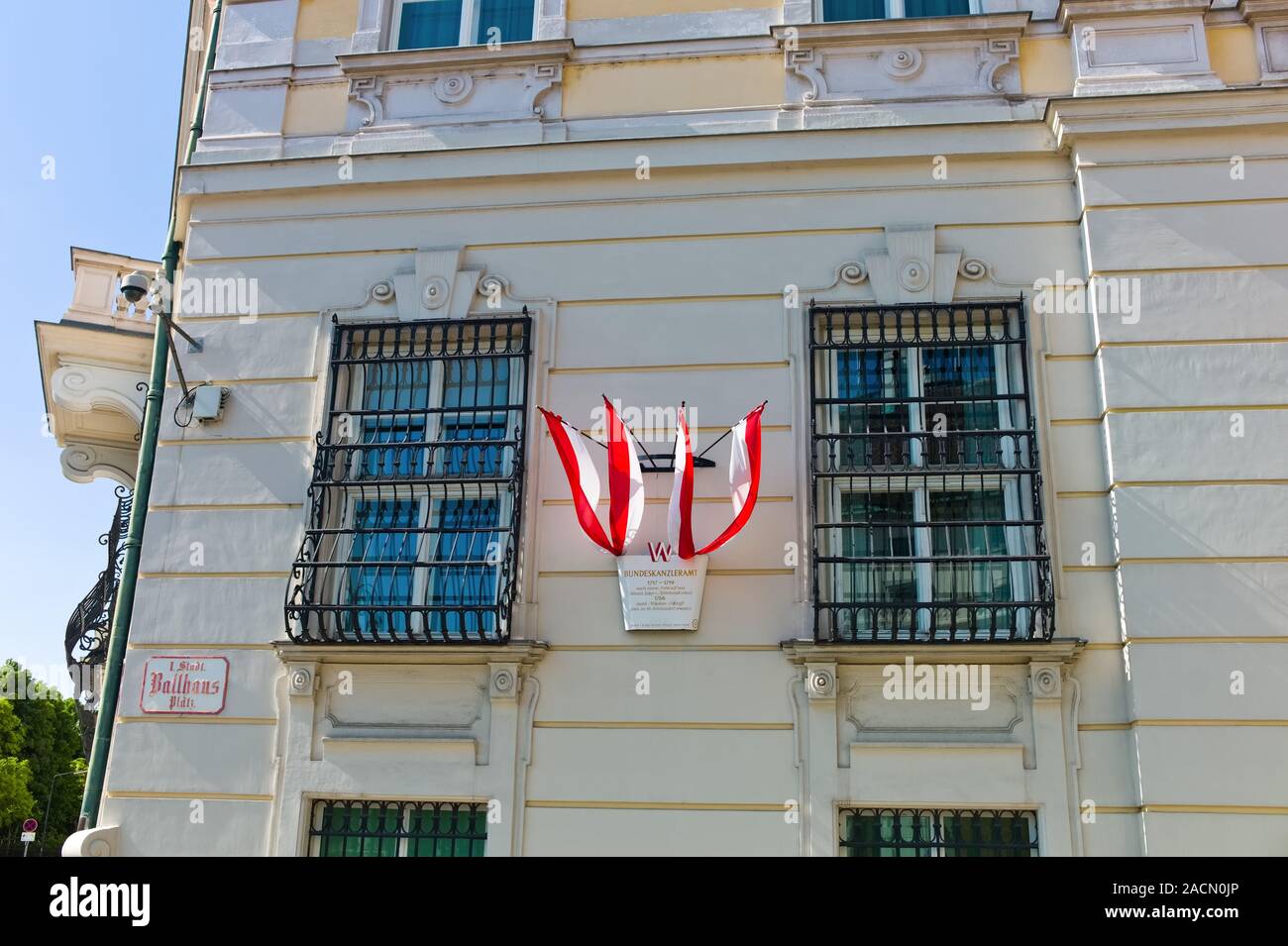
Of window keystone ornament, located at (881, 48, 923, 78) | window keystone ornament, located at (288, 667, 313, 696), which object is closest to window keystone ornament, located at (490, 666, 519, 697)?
window keystone ornament, located at (288, 667, 313, 696)

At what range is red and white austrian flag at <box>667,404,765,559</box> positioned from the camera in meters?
7.75

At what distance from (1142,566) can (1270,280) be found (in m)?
2.40

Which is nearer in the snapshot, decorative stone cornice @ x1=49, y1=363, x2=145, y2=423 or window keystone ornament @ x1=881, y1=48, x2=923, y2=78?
window keystone ornament @ x1=881, y1=48, x2=923, y2=78

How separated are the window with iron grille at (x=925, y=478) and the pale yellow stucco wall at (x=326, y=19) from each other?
512cm

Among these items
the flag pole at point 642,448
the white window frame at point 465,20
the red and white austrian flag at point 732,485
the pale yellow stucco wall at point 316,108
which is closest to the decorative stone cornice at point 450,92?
the pale yellow stucco wall at point 316,108

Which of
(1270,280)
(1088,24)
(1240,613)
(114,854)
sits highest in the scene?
(1088,24)

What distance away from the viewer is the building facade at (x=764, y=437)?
293 inches

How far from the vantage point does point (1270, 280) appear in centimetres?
806

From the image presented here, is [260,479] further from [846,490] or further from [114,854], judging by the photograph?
[846,490]

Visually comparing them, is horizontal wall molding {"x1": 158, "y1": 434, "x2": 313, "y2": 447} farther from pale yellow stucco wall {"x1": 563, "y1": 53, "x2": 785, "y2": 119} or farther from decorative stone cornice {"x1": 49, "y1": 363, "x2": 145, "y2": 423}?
pale yellow stucco wall {"x1": 563, "y1": 53, "x2": 785, "y2": 119}

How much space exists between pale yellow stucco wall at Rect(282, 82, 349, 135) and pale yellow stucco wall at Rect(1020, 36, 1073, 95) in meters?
5.78

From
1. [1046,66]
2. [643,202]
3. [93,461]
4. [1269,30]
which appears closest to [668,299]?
[643,202]
